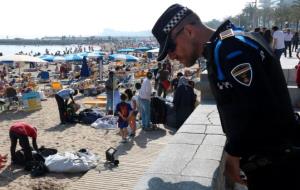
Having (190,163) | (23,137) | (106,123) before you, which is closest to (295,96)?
(190,163)

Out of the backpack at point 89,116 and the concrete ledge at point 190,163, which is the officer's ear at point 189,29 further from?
the backpack at point 89,116

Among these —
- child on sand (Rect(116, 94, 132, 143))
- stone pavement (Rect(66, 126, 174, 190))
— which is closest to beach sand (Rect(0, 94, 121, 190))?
stone pavement (Rect(66, 126, 174, 190))

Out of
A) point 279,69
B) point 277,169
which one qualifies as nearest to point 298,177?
point 277,169

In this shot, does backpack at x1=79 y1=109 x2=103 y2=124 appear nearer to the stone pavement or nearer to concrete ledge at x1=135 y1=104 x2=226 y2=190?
the stone pavement

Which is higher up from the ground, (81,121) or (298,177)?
(298,177)

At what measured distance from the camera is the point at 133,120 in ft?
34.4

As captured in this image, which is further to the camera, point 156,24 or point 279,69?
point 156,24

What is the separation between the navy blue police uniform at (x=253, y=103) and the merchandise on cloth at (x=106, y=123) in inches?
415

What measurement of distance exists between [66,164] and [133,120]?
9.63 ft

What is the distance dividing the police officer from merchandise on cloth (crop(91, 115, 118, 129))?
10.5m

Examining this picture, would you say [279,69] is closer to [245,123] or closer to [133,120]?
[245,123]

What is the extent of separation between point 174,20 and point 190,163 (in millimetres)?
1106

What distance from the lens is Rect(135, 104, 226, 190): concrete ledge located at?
2.30 meters

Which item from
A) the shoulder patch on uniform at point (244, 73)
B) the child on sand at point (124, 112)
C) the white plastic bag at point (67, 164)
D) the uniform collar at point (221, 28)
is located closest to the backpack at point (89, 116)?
the child on sand at point (124, 112)
